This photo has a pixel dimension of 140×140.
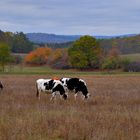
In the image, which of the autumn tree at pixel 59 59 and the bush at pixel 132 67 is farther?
the autumn tree at pixel 59 59

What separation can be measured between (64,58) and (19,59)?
24.0 m

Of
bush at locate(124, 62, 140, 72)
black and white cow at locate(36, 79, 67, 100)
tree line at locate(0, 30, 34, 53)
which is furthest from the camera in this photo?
tree line at locate(0, 30, 34, 53)

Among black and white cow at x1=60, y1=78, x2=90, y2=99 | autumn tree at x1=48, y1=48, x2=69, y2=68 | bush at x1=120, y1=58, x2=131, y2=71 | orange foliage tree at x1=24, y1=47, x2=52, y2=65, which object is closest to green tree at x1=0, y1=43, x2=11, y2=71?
autumn tree at x1=48, y1=48, x2=69, y2=68

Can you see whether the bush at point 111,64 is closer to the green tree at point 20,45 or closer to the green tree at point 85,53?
the green tree at point 85,53

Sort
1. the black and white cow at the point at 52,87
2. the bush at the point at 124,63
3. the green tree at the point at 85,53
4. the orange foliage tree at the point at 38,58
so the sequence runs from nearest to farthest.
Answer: the black and white cow at the point at 52,87 < the green tree at the point at 85,53 < the bush at the point at 124,63 < the orange foliage tree at the point at 38,58

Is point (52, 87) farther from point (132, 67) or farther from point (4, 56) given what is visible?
point (4, 56)

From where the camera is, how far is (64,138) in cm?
1052

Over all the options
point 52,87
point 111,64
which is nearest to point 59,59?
point 111,64

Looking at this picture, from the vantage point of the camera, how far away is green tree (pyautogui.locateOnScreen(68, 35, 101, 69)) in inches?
3888

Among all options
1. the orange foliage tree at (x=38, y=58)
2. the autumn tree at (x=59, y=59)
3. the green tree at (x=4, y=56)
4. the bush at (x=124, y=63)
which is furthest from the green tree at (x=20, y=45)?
the bush at (x=124, y=63)

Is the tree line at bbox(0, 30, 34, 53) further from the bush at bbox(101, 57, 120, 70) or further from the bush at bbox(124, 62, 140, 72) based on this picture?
the bush at bbox(124, 62, 140, 72)

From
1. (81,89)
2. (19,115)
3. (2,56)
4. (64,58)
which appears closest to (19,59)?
(64,58)

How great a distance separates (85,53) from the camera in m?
102

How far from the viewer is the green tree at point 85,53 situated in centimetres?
9875
